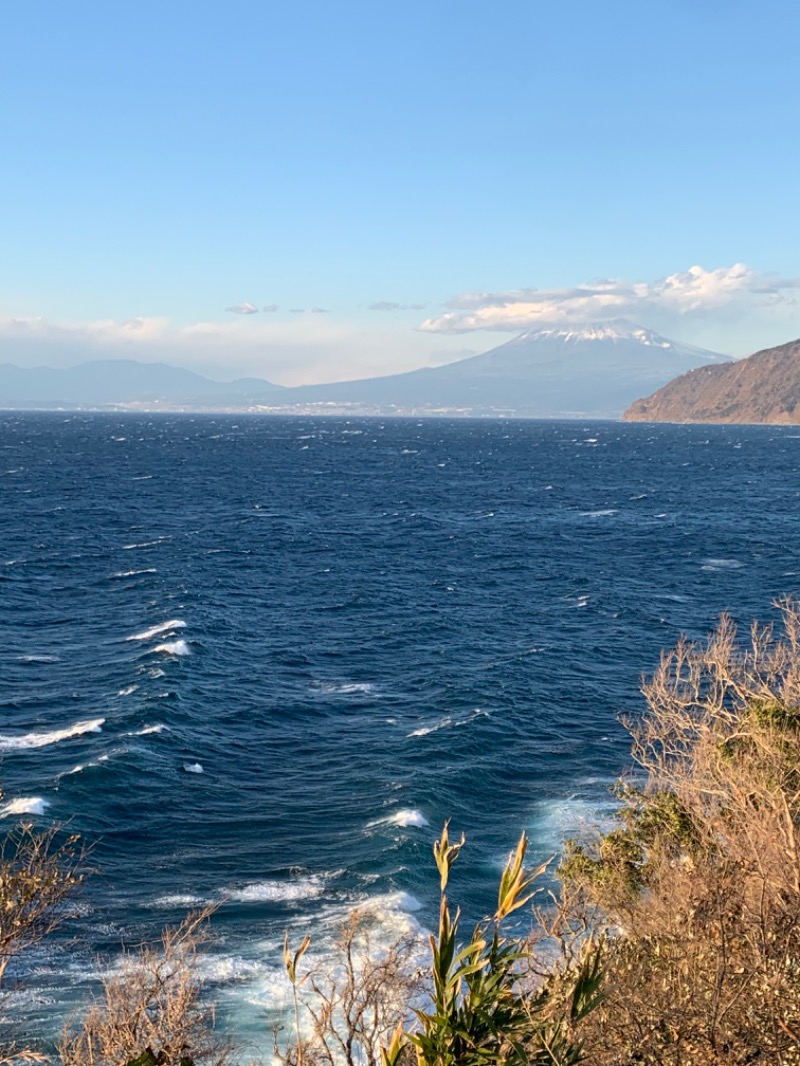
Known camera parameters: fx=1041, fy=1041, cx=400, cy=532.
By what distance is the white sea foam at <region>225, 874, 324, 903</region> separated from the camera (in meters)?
34.3

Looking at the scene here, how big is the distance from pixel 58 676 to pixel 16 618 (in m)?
13.7

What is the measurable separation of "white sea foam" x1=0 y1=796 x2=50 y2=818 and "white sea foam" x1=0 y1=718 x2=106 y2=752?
17.4 ft

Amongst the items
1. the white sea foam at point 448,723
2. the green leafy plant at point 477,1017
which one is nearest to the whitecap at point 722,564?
the white sea foam at point 448,723

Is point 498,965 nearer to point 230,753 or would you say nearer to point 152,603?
point 230,753

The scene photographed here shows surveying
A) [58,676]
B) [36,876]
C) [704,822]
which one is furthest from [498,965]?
[58,676]

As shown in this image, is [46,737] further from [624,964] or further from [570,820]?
[624,964]

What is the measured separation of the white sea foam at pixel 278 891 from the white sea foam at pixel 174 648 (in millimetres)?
25906

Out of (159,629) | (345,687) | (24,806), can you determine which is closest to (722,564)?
(345,687)

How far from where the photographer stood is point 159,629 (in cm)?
6506

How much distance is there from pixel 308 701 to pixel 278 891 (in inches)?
734

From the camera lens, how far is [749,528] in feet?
368

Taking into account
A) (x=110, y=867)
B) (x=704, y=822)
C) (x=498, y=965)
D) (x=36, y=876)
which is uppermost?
(x=498, y=965)

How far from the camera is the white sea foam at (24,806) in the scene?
39000 millimetres

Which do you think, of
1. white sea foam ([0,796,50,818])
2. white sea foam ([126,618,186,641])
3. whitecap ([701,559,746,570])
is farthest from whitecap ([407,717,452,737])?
whitecap ([701,559,746,570])
